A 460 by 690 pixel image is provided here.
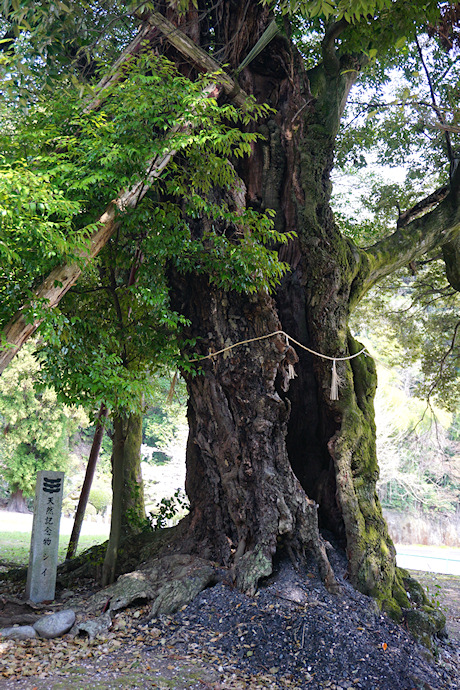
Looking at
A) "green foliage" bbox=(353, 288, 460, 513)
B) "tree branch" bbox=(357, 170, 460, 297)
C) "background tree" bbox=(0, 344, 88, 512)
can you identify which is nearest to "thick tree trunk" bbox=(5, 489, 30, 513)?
"background tree" bbox=(0, 344, 88, 512)

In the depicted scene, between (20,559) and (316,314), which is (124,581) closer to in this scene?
(316,314)

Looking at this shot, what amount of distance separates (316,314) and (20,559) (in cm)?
728

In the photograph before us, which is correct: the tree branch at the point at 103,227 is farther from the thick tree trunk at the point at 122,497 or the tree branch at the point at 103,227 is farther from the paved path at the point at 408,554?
the paved path at the point at 408,554

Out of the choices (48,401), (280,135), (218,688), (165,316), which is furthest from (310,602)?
(48,401)

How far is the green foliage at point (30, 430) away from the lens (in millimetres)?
16219

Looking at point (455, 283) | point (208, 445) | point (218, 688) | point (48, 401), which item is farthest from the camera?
point (48, 401)

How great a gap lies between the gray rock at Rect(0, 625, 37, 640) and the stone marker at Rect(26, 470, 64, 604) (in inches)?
49.5

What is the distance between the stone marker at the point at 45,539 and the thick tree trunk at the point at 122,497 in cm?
61

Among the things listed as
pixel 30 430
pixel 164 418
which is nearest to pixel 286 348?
pixel 30 430

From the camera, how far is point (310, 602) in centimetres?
443

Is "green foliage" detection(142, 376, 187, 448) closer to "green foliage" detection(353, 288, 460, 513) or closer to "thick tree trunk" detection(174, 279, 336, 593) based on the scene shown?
"thick tree trunk" detection(174, 279, 336, 593)

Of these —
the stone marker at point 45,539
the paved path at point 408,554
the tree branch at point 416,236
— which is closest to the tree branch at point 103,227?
the stone marker at point 45,539

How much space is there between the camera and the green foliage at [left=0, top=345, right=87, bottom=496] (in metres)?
16.2

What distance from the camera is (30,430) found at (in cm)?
1662
